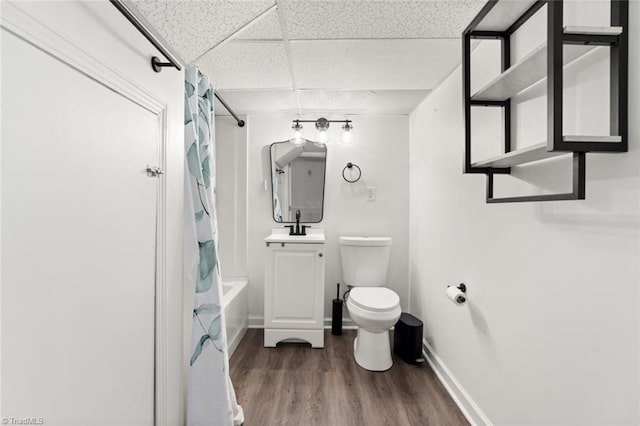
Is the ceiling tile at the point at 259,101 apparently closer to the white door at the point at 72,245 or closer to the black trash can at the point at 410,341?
the white door at the point at 72,245

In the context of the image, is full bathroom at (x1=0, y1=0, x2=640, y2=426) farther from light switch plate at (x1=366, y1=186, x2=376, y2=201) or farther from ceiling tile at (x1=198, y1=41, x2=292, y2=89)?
light switch plate at (x1=366, y1=186, x2=376, y2=201)

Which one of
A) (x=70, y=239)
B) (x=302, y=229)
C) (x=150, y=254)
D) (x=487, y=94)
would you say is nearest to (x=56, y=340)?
(x=70, y=239)

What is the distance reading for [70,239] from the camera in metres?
0.74

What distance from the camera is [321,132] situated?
8.32ft

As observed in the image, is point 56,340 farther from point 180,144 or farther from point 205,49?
point 205,49

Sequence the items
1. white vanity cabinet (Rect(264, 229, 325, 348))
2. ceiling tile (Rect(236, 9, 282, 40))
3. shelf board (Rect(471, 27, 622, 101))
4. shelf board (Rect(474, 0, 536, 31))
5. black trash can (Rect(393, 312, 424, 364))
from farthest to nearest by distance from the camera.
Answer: white vanity cabinet (Rect(264, 229, 325, 348)), black trash can (Rect(393, 312, 424, 364)), ceiling tile (Rect(236, 9, 282, 40)), shelf board (Rect(474, 0, 536, 31)), shelf board (Rect(471, 27, 622, 101))

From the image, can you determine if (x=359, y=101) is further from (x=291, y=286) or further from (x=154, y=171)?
(x=154, y=171)

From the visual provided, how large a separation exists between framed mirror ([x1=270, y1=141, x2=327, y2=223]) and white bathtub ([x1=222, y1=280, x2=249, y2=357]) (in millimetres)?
729

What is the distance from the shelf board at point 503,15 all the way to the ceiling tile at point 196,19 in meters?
0.89

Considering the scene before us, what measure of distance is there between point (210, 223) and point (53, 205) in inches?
27.8

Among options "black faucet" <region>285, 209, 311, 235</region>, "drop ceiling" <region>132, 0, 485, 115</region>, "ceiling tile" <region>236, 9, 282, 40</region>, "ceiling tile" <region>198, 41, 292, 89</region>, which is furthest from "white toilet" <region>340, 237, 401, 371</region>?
"ceiling tile" <region>236, 9, 282, 40</region>

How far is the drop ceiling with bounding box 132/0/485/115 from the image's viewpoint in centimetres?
118

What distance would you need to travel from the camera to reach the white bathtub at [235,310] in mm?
2127

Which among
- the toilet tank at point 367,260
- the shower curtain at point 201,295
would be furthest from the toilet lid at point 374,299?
the shower curtain at point 201,295
